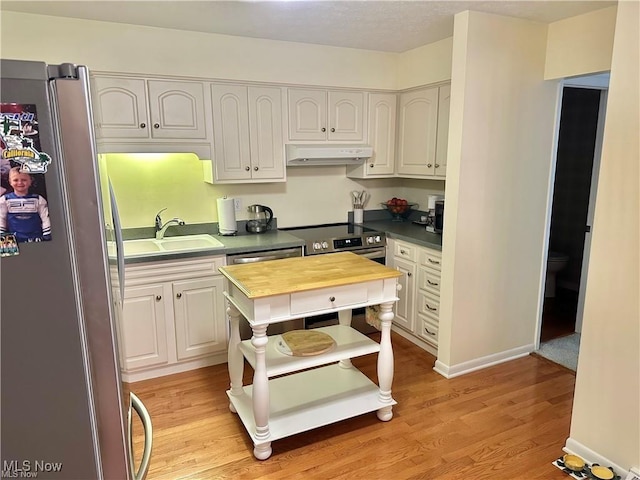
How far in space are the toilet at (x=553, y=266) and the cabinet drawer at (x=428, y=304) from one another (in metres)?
1.75

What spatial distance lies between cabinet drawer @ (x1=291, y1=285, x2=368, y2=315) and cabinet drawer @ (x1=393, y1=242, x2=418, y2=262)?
1246 millimetres

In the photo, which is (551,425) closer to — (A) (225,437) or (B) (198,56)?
(A) (225,437)

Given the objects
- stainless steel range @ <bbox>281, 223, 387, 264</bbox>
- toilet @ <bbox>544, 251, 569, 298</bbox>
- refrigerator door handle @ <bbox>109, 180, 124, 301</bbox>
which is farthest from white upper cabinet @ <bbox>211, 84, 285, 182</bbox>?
toilet @ <bbox>544, 251, 569, 298</bbox>

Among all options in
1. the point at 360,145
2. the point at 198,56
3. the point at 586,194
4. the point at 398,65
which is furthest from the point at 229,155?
the point at 586,194

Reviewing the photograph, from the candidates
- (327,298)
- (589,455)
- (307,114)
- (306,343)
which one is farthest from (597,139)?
(306,343)

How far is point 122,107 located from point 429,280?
101 inches

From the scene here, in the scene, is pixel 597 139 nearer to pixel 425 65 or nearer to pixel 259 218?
pixel 425 65

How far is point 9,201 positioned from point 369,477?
2.01 metres

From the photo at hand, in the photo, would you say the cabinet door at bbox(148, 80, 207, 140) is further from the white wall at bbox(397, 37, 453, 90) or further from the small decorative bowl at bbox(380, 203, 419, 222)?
the small decorative bowl at bbox(380, 203, 419, 222)

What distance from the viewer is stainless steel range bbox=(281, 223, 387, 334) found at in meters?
3.50

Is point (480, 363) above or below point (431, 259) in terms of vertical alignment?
below

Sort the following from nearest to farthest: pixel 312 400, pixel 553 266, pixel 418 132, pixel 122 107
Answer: pixel 312 400
pixel 122 107
pixel 418 132
pixel 553 266

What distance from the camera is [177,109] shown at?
3.09m

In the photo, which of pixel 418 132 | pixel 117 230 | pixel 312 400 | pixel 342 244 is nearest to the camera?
pixel 117 230
